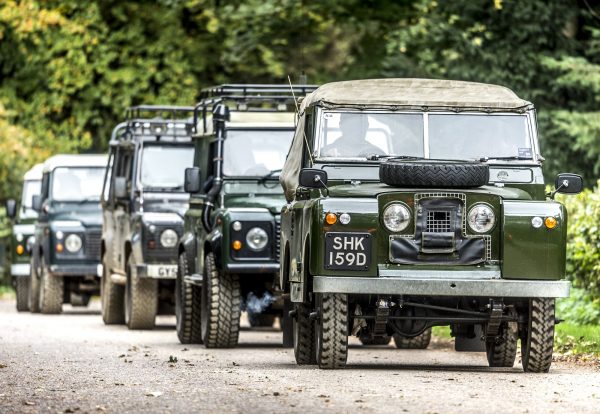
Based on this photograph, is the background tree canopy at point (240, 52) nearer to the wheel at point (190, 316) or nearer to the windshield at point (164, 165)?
the windshield at point (164, 165)

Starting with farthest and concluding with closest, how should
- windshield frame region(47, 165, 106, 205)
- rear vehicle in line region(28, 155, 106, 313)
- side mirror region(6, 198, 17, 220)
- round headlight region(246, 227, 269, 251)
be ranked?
1. side mirror region(6, 198, 17, 220)
2. windshield frame region(47, 165, 106, 205)
3. rear vehicle in line region(28, 155, 106, 313)
4. round headlight region(246, 227, 269, 251)

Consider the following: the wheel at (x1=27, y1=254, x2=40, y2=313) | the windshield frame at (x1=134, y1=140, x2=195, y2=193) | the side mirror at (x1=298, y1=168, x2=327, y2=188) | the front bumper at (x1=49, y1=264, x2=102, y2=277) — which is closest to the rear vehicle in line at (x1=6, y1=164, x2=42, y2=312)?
the wheel at (x1=27, y1=254, x2=40, y2=313)

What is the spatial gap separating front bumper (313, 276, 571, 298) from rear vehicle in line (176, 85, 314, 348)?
394 centimetres

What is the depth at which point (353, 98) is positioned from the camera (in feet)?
55.2

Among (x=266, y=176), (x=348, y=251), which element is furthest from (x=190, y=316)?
(x=348, y=251)

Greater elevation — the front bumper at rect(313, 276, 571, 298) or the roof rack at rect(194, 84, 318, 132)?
the roof rack at rect(194, 84, 318, 132)

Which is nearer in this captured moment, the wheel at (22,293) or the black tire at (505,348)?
the black tire at (505,348)

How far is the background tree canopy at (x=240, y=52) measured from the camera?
32781 millimetres

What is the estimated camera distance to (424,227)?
1534 cm

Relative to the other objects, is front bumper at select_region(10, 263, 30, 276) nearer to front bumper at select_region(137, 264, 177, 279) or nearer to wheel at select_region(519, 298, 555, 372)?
front bumper at select_region(137, 264, 177, 279)

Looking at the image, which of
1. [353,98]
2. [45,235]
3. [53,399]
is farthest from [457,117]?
[45,235]

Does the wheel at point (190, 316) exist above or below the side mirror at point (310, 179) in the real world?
below

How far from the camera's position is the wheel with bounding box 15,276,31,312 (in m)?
32.2

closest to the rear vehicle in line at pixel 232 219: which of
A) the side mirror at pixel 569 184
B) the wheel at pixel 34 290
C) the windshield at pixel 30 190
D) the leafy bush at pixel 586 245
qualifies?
the leafy bush at pixel 586 245
